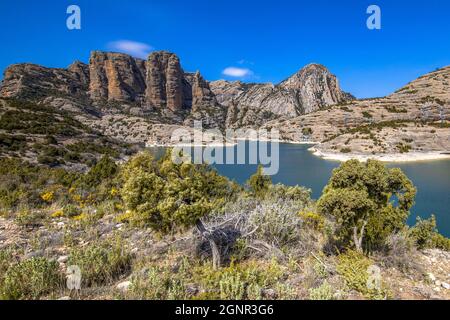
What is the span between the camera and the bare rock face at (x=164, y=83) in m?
178

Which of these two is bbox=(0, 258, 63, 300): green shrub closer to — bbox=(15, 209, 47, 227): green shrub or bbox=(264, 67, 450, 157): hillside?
bbox=(15, 209, 47, 227): green shrub

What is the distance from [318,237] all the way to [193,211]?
4868mm

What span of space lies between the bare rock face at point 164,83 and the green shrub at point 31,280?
179689mm

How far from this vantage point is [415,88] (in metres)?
102

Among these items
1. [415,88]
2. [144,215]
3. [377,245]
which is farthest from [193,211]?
[415,88]

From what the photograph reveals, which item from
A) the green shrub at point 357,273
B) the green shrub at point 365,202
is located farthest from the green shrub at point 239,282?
the green shrub at point 365,202

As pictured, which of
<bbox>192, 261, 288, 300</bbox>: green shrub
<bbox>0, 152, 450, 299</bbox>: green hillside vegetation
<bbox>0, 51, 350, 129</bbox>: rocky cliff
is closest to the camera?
<bbox>192, 261, 288, 300</bbox>: green shrub

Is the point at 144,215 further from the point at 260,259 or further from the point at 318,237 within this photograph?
the point at 318,237

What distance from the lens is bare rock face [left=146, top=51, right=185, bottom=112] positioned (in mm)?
178500

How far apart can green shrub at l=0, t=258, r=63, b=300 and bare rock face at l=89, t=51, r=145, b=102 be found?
578 ft

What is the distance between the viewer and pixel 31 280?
15.9 feet

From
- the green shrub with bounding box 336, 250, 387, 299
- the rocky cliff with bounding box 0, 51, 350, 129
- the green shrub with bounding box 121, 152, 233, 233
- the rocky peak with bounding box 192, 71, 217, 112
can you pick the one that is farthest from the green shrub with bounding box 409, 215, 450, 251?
the rocky peak with bounding box 192, 71, 217, 112

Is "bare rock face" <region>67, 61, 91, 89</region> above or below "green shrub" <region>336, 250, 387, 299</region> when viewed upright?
above

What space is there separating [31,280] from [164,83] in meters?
195
